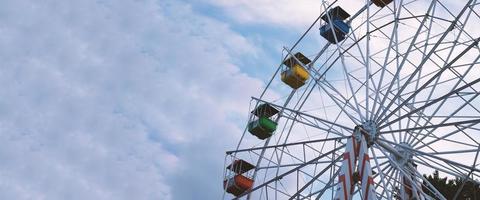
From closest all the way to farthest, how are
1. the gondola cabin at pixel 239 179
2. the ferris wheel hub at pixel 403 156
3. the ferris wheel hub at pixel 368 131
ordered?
the ferris wheel hub at pixel 368 131 → the ferris wheel hub at pixel 403 156 → the gondola cabin at pixel 239 179

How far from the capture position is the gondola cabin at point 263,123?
2192cm

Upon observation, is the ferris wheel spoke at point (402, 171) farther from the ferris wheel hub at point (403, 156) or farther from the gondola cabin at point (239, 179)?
the gondola cabin at point (239, 179)

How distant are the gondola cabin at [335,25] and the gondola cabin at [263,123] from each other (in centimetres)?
292

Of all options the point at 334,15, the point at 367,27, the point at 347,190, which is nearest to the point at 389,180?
the point at 347,190

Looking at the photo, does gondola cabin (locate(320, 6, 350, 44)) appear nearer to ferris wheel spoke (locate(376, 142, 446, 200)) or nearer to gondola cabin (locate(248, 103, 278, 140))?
gondola cabin (locate(248, 103, 278, 140))

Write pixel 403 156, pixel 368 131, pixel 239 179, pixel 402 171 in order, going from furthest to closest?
pixel 239 179 < pixel 403 156 < pixel 368 131 < pixel 402 171

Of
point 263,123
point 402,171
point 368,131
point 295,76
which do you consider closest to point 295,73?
point 295,76

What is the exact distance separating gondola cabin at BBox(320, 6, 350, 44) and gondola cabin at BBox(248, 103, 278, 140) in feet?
9.59

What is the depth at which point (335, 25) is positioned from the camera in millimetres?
21781

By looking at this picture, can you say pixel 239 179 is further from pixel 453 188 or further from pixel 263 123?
pixel 453 188

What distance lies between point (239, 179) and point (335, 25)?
573 cm

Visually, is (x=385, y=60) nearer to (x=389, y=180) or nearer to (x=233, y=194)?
(x=389, y=180)

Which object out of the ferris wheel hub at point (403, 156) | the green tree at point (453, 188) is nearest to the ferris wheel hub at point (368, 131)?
the ferris wheel hub at point (403, 156)

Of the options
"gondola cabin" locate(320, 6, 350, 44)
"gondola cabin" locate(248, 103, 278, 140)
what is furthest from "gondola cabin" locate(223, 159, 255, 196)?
"gondola cabin" locate(320, 6, 350, 44)
